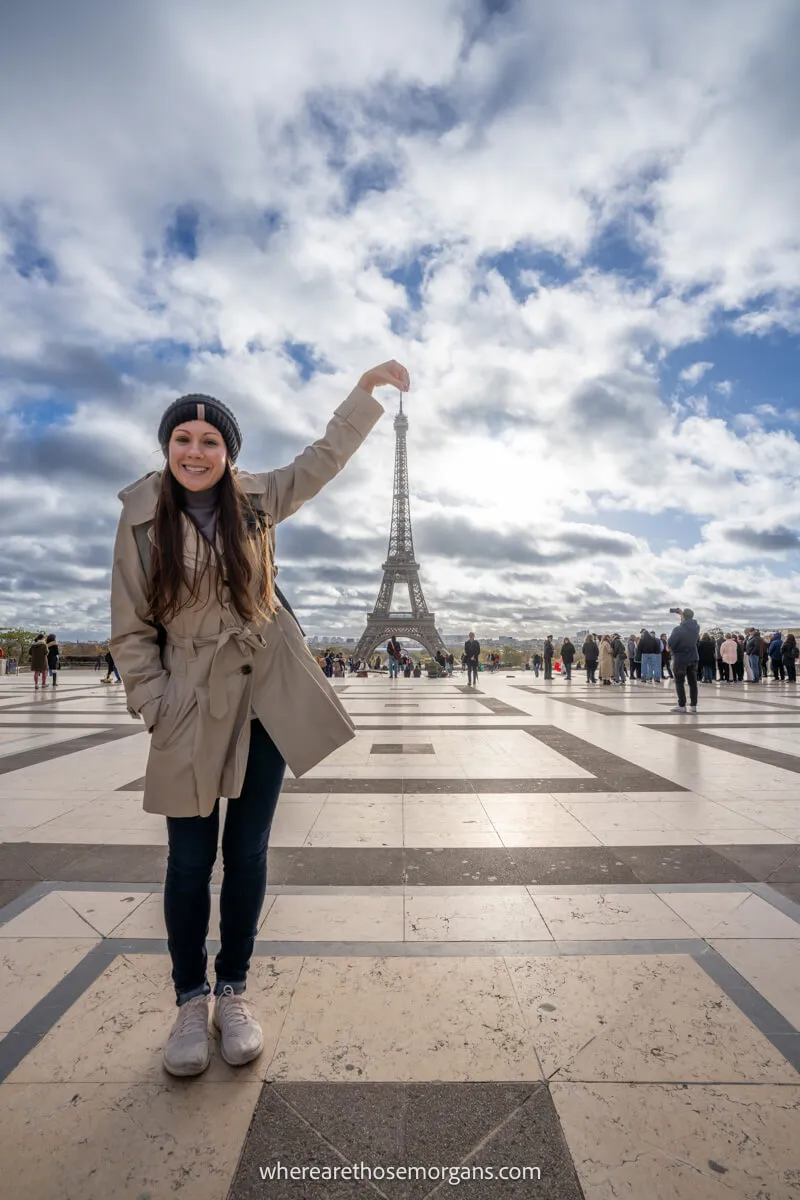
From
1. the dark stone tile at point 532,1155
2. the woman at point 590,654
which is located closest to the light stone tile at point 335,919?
the dark stone tile at point 532,1155

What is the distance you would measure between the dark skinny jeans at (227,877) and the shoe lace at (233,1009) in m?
0.03

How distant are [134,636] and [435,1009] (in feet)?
4.46

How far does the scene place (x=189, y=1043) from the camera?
1.65 meters

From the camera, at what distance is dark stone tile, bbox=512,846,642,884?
2941mm

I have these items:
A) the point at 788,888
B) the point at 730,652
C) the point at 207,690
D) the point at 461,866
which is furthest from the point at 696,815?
the point at 730,652

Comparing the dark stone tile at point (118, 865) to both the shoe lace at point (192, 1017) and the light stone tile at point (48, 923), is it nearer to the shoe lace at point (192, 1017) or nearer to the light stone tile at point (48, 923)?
the light stone tile at point (48, 923)

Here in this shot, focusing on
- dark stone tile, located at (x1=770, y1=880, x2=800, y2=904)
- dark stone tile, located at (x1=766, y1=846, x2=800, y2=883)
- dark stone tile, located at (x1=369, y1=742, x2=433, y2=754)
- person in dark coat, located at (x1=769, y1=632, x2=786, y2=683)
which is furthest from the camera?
person in dark coat, located at (x1=769, y1=632, x2=786, y2=683)

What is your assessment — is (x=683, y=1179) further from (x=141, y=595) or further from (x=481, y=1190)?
(x=141, y=595)

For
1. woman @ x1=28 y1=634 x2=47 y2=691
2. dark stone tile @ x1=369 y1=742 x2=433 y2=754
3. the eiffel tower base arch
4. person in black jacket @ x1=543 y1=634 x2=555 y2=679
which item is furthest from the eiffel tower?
dark stone tile @ x1=369 y1=742 x2=433 y2=754

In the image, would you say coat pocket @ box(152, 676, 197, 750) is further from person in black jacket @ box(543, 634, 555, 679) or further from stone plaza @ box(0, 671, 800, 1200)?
person in black jacket @ box(543, 634, 555, 679)

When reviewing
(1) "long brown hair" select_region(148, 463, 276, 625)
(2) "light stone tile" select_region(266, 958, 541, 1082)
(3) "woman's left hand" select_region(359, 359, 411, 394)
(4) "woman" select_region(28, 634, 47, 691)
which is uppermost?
(3) "woman's left hand" select_region(359, 359, 411, 394)

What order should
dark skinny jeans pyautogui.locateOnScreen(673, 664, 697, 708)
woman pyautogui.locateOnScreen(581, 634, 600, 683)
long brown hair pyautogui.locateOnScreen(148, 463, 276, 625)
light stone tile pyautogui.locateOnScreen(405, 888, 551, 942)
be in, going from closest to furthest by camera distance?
long brown hair pyautogui.locateOnScreen(148, 463, 276, 625) < light stone tile pyautogui.locateOnScreen(405, 888, 551, 942) < dark skinny jeans pyautogui.locateOnScreen(673, 664, 697, 708) < woman pyautogui.locateOnScreen(581, 634, 600, 683)

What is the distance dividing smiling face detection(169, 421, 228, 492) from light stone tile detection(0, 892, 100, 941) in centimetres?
173

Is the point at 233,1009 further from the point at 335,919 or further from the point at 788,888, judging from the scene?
the point at 788,888
